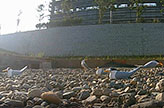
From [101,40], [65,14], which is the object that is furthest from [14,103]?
[65,14]

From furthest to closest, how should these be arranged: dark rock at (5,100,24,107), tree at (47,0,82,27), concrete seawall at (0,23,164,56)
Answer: tree at (47,0,82,27) < concrete seawall at (0,23,164,56) < dark rock at (5,100,24,107)

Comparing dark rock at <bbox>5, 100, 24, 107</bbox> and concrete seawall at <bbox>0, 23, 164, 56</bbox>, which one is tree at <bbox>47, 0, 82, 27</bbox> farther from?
dark rock at <bbox>5, 100, 24, 107</bbox>

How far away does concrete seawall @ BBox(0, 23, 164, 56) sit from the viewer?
17.8 metres

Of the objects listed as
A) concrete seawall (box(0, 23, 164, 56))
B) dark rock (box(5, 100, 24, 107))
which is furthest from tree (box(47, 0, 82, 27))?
dark rock (box(5, 100, 24, 107))

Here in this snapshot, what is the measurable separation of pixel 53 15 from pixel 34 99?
3357 cm

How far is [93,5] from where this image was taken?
3078cm

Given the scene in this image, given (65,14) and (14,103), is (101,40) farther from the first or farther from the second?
(14,103)

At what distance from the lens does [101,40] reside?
18.9 meters

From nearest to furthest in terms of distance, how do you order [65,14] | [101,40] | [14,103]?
[14,103] → [101,40] → [65,14]

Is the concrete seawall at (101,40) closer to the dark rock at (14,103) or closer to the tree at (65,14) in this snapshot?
the tree at (65,14)

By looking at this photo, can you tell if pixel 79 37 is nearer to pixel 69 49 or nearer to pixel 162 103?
pixel 69 49

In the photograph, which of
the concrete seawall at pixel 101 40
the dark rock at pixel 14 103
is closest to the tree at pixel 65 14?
the concrete seawall at pixel 101 40

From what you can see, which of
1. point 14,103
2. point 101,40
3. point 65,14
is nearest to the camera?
point 14,103

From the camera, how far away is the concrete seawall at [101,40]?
1780 centimetres
